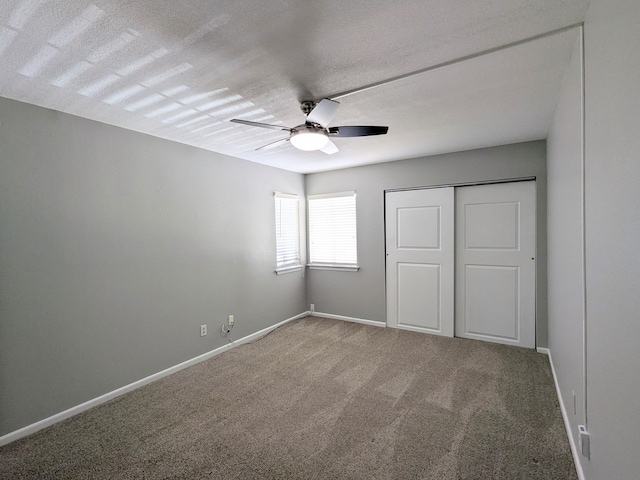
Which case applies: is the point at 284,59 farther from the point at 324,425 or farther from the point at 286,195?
the point at 286,195

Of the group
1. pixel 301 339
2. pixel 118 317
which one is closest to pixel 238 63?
pixel 118 317

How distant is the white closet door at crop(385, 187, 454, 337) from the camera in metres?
3.94

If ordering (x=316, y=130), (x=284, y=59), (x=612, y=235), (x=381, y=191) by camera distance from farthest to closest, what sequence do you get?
(x=381, y=191)
(x=316, y=130)
(x=284, y=59)
(x=612, y=235)

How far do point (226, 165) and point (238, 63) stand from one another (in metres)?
2.08

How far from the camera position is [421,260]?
13.5 ft

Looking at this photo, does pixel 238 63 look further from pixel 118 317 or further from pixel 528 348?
pixel 528 348

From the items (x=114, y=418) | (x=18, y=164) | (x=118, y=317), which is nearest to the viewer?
(x=18, y=164)

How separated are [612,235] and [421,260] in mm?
2995

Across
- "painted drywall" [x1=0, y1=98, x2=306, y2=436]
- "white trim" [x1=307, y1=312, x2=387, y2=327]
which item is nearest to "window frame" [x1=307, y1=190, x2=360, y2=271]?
"white trim" [x1=307, y1=312, x2=387, y2=327]

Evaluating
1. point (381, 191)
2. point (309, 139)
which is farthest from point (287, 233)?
point (309, 139)

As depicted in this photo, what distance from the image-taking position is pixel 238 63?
1.73 metres

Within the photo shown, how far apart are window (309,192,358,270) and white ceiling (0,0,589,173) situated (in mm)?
2026

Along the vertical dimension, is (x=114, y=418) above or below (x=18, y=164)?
below

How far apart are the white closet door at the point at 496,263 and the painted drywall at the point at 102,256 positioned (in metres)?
2.89
